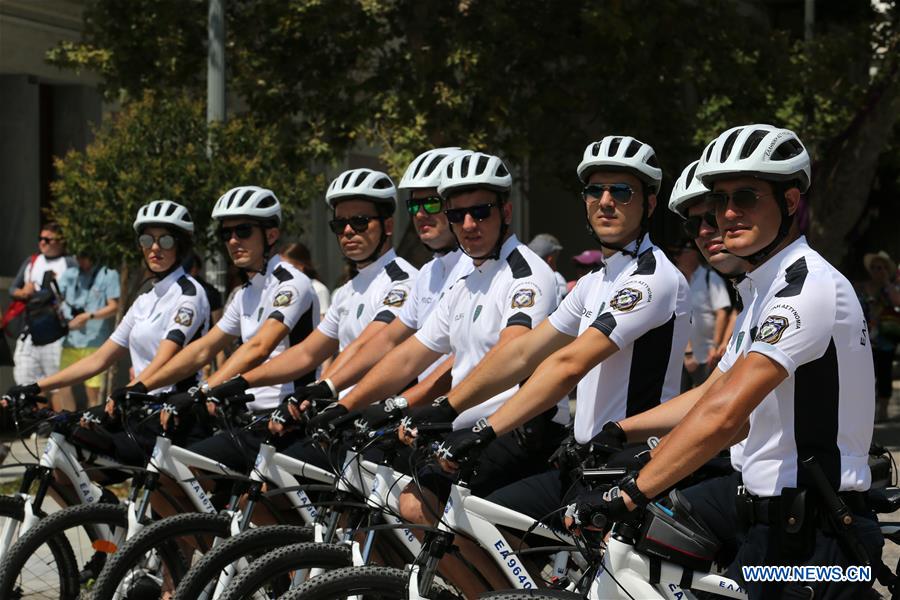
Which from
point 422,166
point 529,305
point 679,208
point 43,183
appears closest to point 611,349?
point 529,305

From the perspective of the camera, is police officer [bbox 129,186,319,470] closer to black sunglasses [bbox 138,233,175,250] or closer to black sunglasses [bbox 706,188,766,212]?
black sunglasses [bbox 138,233,175,250]

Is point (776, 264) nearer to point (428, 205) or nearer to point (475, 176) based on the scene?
point (475, 176)

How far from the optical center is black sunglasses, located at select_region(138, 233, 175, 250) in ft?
24.9

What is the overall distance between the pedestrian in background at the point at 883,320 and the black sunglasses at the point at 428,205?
977 centimetres

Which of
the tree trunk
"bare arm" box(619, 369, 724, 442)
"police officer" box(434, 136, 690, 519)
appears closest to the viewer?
"bare arm" box(619, 369, 724, 442)

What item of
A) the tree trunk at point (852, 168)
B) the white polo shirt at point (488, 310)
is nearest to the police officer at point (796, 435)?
the white polo shirt at point (488, 310)

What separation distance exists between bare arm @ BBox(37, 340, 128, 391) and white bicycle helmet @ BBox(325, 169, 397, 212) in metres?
→ 1.50

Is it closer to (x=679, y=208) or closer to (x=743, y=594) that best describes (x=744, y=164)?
(x=743, y=594)

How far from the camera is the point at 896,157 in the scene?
84.3 feet

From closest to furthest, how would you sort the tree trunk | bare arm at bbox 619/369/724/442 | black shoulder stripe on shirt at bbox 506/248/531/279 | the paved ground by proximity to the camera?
1. bare arm at bbox 619/369/724/442
2. black shoulder stripe on shirt at bbox 506/248/531/279
3. the paved ground
4. the tree trunk

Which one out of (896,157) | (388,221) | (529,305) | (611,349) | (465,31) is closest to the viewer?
(611,349)

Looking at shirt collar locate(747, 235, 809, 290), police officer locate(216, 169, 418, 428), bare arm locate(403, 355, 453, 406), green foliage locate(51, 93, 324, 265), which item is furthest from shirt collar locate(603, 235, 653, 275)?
green foliage locate(51, 93, 324, 265)

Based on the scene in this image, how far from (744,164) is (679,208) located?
1.85 m

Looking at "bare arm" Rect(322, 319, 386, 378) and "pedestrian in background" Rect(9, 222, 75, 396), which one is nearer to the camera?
"bare arm" Rect(322, 319, 386, 378)
